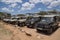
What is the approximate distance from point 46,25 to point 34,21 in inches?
222

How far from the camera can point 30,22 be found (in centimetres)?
2048

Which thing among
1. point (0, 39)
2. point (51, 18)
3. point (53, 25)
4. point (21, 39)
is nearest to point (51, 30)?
point (53, 25)

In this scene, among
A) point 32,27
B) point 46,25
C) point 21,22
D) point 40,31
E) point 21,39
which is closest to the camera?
point 21,39

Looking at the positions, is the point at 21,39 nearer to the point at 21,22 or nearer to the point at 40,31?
the point at 40,31

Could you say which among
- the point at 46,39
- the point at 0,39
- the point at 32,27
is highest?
the point at 0,39

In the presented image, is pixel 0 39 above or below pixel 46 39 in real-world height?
above

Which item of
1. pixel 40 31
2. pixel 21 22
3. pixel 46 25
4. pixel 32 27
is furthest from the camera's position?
pixel 21 22

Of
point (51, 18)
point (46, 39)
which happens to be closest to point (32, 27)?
point (51, 18)

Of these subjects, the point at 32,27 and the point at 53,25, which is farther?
the point at 32,27

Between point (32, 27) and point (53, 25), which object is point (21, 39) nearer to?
point (53, 25)

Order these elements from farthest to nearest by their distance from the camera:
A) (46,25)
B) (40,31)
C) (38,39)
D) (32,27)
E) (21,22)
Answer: (21,22) < (32,27) < (40,31) < (46,25) < (38,39)

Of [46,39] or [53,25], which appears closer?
[46,39]

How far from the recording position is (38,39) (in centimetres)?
1210

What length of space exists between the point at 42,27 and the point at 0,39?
649 centimetres
